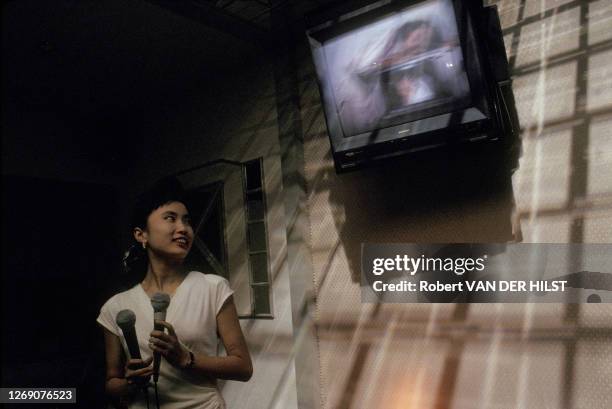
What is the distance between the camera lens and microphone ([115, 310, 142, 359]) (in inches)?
58.2

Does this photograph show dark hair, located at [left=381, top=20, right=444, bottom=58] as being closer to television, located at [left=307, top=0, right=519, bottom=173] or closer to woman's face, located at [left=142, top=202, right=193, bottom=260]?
television, located at [left=307, top=0, right=519, bottom=173]

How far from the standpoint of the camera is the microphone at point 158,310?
4.86ft

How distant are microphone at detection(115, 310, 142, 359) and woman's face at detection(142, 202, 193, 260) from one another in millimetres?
239

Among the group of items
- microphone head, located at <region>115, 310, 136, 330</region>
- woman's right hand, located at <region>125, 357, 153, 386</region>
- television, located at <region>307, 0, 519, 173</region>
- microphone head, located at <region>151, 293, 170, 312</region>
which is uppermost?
television, located at <region>307, 0, 519, 173</region>

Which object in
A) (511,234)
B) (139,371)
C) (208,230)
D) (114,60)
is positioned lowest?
(139,371)

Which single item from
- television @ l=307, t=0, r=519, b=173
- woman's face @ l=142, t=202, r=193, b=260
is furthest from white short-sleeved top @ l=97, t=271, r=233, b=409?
television @ l=307, t=0, r=519, b=173

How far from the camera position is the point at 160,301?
1.54m

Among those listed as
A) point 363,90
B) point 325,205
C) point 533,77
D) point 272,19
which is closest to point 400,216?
point 325,205

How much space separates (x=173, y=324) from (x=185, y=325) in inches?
1.6

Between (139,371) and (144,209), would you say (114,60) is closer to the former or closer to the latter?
(144,209)

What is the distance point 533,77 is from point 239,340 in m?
1.44

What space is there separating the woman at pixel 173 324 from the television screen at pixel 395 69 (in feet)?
2.47

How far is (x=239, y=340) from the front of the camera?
1.66m

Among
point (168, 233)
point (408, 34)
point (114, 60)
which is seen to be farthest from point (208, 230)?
point (408, 34)
